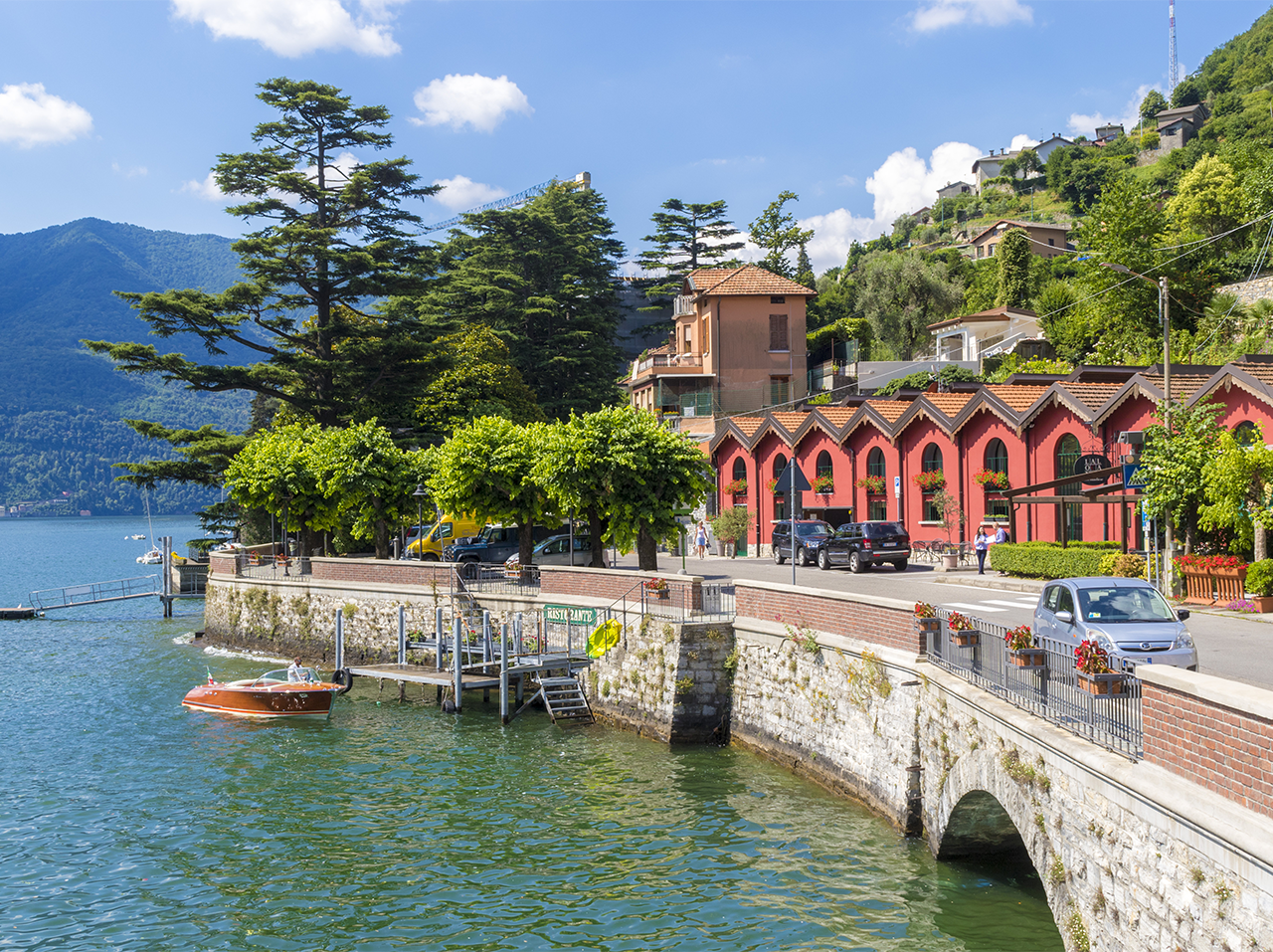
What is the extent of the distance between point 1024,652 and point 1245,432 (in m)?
20.5

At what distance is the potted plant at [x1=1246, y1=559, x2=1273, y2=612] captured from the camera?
2253 cm

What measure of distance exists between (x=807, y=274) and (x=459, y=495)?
262 ft

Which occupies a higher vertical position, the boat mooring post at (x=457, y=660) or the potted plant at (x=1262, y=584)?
the potted plant at (x=1262, y=584)

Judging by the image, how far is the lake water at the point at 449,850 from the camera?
1303 cm

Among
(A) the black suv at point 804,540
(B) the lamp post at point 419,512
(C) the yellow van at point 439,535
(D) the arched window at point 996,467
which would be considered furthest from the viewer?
(C) the yellow van at point 439,535

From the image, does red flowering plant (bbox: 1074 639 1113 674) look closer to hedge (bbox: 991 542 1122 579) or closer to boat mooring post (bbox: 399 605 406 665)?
hedge (bbox: 991 542 1122 579)

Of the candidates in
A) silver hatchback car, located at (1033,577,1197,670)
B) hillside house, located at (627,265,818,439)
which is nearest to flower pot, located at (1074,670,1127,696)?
silver hatchback car, located at (1033,577,1197,670)

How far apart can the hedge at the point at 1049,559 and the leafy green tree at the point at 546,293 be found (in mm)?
36937

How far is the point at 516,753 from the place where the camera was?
22.3 metres

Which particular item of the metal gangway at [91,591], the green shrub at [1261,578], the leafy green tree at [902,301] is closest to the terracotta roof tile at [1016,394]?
the green shrub at [1261,578]

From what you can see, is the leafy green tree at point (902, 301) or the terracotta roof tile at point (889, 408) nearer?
the terracotta roof tile at point (889, 408)

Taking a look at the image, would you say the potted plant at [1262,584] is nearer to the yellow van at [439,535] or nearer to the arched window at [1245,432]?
the arched window at [1245,432]

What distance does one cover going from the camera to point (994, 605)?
2444 centimetres

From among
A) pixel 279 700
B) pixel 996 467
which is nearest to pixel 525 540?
pixel 279 700
